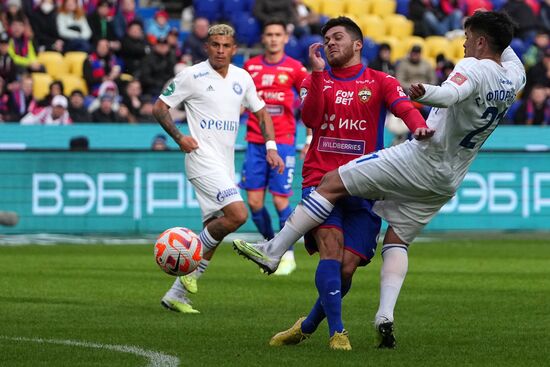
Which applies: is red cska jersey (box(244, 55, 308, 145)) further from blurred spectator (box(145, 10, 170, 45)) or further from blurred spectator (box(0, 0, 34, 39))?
blurred spectator (box(145, 10, 170, 45))

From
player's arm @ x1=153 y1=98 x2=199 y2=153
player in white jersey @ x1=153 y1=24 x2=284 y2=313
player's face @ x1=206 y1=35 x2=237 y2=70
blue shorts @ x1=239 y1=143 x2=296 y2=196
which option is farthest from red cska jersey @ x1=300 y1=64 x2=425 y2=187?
blue shorts @ x1=239 y1=143 x2=296 y2=196

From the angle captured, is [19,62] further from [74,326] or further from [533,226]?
[74,326]

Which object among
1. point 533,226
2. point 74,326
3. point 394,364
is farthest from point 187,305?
point 533,226

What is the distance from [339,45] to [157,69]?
17.1 m

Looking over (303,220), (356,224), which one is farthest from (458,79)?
(303,220)

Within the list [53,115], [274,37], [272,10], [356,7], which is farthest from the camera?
[356,7]

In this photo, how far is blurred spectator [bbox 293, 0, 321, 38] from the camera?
27969mm

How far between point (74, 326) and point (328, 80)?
113 inches

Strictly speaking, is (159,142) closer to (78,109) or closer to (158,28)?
(78,109)

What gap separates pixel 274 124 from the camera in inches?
627

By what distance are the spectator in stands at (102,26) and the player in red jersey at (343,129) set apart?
17953mm

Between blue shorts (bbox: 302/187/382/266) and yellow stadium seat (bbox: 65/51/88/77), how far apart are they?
17.8 meters

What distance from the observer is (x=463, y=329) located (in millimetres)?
10398

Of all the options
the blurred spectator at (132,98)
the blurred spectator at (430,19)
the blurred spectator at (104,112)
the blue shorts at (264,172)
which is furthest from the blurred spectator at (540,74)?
the blue shorts at (264,172)
